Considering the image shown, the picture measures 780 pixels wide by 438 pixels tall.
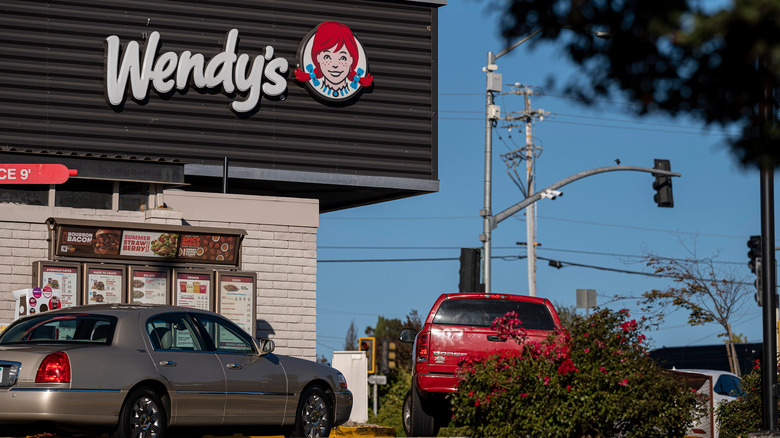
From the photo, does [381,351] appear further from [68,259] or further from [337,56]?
[68,259]

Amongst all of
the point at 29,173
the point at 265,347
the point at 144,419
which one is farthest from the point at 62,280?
the point at 144,419

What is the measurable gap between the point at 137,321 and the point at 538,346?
3.98m

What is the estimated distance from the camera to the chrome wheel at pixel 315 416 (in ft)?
43.2

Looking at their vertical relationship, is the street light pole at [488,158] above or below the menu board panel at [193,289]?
above

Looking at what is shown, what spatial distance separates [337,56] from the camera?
22.8 meters

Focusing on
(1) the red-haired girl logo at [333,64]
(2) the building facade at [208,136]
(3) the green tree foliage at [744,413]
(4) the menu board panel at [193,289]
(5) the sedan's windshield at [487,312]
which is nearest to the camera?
(5) the sedan's windshield at [487,312]

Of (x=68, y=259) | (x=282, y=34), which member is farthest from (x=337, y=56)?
(x=68, y=259)

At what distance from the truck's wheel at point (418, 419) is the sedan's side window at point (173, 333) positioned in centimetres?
378

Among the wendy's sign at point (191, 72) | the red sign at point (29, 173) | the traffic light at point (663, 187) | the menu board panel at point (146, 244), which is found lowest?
the menu board panel at point (146, 244)

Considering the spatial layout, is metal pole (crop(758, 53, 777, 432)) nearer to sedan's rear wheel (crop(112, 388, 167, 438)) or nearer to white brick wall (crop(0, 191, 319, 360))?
sedan's rear wheel (crop(112, 388, 167, 438))

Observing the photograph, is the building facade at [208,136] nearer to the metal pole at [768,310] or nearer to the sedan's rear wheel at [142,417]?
the sedan's rear wheel at [142,417]

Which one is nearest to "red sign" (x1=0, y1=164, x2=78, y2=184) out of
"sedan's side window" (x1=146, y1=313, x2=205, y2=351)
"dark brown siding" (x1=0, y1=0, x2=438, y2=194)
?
"sedan's side window" (x1=146, y1=313, x2=205, y2=351)

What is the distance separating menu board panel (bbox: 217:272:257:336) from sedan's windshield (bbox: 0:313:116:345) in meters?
6.56

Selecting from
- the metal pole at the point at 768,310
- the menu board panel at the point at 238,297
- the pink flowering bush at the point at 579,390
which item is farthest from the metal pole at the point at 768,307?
the menu board panel at the point at 238,297
